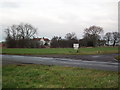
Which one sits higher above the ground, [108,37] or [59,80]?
[108,37]

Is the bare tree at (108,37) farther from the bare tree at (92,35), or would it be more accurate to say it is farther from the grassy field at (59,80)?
the grassy field at (59,80)

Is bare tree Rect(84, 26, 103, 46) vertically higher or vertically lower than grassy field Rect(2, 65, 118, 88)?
higher

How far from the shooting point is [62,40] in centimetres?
9262

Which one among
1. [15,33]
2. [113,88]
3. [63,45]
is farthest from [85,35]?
[113,88]

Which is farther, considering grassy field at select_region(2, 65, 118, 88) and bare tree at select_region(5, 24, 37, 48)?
bare tree at select_region(5, 24, 37, 48)

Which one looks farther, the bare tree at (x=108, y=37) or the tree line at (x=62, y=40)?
the bare tree at (x=108, y=37)

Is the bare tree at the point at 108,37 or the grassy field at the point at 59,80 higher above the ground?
the bare tree at the point at 108,37

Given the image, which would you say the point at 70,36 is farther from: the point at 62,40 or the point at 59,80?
the point at 59,80

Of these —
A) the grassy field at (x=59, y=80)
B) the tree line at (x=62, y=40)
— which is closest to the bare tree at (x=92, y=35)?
the tree line at (x=62, y=40)

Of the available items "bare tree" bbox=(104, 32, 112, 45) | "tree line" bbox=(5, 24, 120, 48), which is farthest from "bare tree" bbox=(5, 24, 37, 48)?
"bare tree" bbox=(104, 32, 112, 45)

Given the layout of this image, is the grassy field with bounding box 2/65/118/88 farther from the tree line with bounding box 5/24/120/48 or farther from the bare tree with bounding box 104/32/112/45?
the bare tree with bounding box 104/32/112/45

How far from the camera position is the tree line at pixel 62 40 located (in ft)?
244

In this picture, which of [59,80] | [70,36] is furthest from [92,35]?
[59,80]

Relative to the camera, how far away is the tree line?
7442 cm
